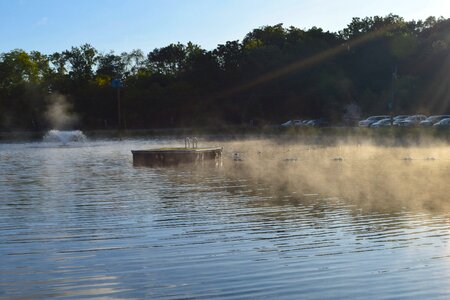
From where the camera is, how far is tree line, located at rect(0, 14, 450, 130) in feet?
326

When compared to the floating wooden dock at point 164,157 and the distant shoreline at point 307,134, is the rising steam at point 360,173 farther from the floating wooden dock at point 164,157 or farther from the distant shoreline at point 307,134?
the distant shoreline at point 307,134

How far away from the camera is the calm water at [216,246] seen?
11078 mm

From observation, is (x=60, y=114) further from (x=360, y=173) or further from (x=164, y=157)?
(x=360, y=173)

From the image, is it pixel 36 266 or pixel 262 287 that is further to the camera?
pixel 36 266

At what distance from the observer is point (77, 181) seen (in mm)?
30094

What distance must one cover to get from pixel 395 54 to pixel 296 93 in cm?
1554

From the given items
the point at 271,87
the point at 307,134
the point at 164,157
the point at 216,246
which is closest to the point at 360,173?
the point at 164,157

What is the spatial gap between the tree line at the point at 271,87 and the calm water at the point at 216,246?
253 ft

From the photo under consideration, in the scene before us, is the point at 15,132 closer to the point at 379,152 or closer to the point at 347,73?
the point at 347,73

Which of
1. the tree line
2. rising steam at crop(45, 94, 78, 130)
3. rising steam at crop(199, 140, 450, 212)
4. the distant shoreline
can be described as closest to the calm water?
rising steam at crop(199, 140, 450, 212)

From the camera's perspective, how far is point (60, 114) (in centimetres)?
10606

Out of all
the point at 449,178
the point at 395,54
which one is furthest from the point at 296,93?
the point at 449,178

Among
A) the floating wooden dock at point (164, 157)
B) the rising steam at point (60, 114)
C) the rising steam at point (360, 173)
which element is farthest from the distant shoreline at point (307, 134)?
the floating wooden dock at point (164, 157)

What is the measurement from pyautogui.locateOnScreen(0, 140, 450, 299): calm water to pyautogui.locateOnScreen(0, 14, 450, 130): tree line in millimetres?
77087
